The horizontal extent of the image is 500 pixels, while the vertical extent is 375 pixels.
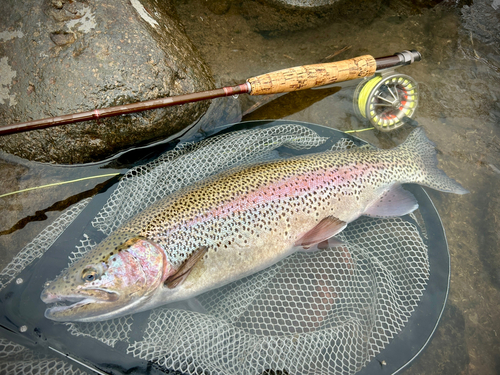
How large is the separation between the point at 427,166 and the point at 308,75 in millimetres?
1360

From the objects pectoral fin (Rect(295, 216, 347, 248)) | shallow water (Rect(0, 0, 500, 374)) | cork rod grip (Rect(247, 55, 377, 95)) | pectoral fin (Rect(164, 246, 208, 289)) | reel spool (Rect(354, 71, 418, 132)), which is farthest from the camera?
reel spool (Rect(354, 71, 418, 132))

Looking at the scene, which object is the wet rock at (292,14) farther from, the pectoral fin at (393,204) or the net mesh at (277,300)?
the pectoral fin at (393,204)

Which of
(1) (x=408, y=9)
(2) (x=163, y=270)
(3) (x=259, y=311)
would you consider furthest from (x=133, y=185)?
(1) (x=408, y=9)

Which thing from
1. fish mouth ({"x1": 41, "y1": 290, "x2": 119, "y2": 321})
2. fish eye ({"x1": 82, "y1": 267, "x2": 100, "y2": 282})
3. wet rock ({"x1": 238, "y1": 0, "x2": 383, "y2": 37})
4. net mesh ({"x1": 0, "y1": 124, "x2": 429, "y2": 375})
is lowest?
net mesh ({"x1": 0, "y1": 124, "x2": 429, "y2": 375})

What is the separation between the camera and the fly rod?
2.31 meters

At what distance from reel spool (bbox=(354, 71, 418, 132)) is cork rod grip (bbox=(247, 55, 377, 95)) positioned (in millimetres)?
204

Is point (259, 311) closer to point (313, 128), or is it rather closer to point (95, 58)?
point (313, 128)

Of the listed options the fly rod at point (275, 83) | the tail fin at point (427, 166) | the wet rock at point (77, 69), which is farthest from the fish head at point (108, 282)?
the tail fin at point (427, 166)

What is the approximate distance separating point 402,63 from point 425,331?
233cm

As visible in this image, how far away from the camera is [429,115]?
351cm

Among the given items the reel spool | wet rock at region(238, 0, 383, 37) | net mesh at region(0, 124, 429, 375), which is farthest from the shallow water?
net mesh at region(0, 124, 429, 375)

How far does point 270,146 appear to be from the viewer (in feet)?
9.70

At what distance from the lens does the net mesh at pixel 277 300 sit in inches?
89.6

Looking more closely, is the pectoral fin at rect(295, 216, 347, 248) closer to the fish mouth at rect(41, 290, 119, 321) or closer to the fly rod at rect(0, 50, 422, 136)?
the fly rod at rect(0, 50, 422, 136)
